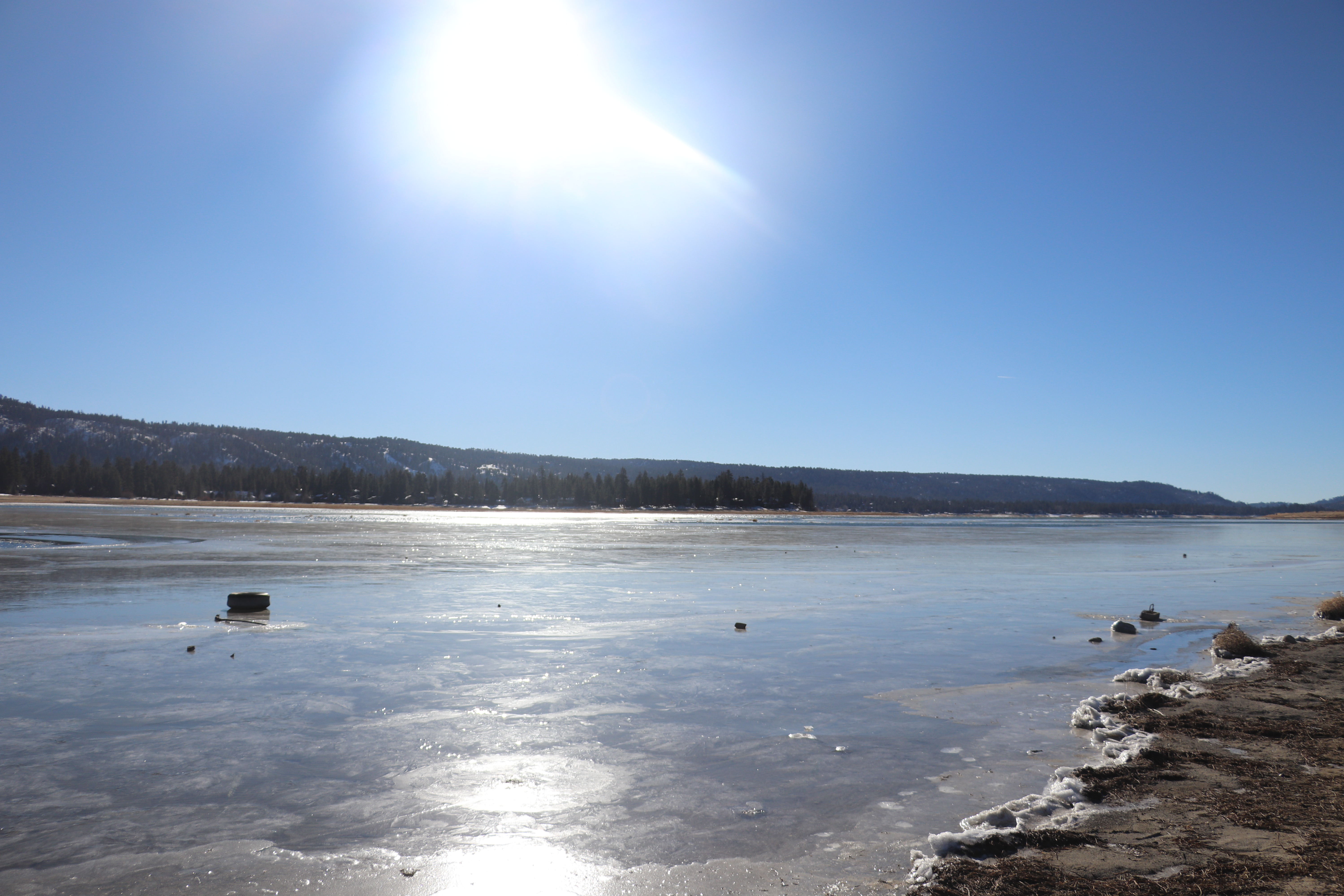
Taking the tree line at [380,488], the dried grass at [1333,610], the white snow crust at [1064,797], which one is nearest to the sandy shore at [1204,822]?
the white snow crust at [1064,797]

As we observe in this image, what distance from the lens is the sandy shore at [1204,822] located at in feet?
15.5

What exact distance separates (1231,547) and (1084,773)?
177ft

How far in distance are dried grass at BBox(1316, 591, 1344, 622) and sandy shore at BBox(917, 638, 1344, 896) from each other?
38.9ft

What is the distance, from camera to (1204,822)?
5.70 meters

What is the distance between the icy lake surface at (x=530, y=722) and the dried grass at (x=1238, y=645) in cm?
61

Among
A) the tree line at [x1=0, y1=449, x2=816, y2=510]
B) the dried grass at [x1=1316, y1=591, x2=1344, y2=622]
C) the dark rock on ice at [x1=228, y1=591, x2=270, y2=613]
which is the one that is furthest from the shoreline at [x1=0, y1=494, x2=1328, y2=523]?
the dried grass at [x1=1316, y1=591, x2=1344, y2=622]

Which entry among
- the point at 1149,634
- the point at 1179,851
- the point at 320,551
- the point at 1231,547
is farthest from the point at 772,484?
the point at 1179,851

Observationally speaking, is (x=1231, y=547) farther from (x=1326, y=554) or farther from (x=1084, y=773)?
(x=1084, y=773)

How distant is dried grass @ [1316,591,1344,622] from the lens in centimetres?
1836

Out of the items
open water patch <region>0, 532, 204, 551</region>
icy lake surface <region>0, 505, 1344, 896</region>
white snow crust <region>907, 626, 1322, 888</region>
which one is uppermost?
white snow crust <region>907, 626, 1322, 888</region>

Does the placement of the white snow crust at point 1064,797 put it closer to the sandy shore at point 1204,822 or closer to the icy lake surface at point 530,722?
the sandy shore at point 1204,822

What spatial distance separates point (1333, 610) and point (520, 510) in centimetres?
15929

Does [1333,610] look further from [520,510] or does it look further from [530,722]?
[520,510]

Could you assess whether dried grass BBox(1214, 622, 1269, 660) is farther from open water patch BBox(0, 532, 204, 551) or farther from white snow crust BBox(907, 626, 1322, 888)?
open water patch BBox(0, 532, 204, 551)
